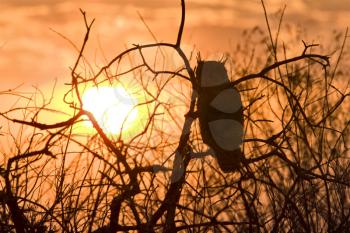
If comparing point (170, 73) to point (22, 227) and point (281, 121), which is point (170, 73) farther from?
point (22, 227)

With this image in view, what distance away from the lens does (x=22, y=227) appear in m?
3.20

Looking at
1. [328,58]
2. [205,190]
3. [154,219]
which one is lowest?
[154,219]

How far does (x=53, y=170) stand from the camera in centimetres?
393

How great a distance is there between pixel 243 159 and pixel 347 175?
2.47 ft

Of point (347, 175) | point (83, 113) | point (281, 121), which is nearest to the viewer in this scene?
point (83, 113)

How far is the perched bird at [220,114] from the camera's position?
374 centimetres

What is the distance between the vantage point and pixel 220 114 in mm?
3988

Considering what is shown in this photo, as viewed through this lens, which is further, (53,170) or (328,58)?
(53,170)

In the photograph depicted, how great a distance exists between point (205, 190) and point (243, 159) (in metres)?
0.29

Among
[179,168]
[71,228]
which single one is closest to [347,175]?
[179,168]

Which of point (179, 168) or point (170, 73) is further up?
point (170, 73)

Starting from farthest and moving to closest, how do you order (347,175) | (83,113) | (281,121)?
(347,175), (281,121), (83,113)

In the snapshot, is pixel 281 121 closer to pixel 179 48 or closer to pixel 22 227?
pixel 179 48

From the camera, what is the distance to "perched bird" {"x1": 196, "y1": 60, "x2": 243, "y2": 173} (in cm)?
374
